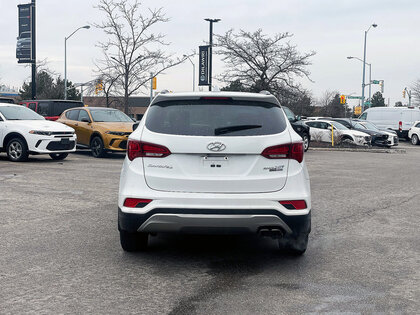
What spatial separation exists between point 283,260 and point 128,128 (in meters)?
13.2

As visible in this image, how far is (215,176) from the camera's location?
516 cm

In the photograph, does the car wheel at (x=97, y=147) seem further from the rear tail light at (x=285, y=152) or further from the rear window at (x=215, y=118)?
the rear tail light at (x=285, y=152)

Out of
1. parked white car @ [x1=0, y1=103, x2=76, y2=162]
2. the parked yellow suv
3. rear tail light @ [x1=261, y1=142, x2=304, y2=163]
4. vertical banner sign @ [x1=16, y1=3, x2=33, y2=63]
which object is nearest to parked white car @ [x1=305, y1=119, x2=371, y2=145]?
the parked yellow suv

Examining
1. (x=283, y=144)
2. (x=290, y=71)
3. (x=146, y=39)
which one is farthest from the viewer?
(x=290, y=71)

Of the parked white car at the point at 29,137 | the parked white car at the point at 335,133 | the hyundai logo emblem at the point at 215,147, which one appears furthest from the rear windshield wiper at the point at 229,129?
the parked white car at the point at 335,133

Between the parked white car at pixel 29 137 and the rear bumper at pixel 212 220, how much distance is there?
11392 mm

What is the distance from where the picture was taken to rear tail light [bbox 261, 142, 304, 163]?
5.22 metres

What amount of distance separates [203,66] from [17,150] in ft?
70.0

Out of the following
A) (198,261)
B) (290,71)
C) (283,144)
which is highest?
(290,71)

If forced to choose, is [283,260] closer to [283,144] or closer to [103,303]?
[283,144]

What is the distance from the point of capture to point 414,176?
14.9 m

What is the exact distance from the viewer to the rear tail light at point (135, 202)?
5223 millimetres

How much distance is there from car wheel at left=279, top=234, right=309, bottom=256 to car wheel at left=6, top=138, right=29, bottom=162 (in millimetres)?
11670

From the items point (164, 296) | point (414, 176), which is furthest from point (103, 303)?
point (414, 176)
